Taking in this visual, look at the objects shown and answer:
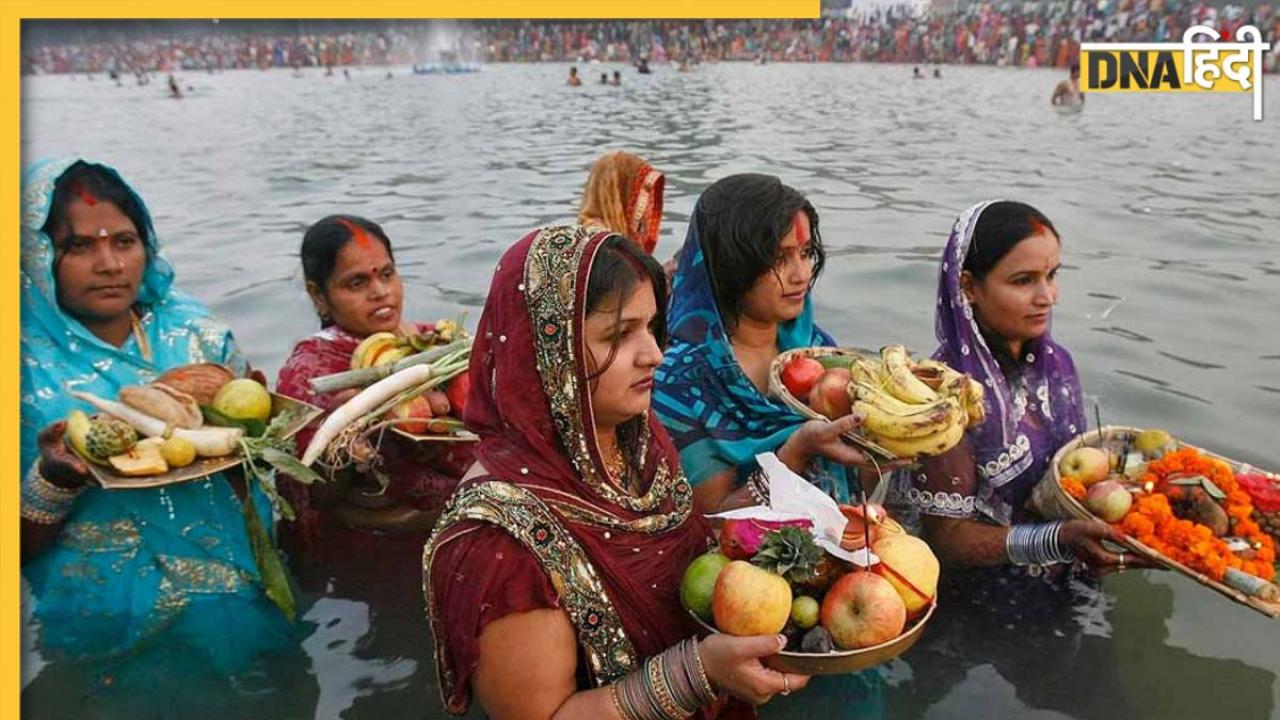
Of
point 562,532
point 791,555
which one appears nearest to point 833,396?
point 791,555

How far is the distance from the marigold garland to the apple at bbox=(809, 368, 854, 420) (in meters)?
0.99

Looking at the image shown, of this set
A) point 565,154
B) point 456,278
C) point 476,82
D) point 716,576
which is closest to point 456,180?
point 565,154

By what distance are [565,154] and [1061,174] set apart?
925cm

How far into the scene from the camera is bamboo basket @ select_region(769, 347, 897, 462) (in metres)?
2.77

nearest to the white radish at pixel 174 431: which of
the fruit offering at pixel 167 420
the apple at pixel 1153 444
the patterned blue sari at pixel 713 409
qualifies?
the fruit offering at pixel 167 420

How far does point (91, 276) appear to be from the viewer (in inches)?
132

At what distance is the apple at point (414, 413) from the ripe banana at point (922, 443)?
1.83 metres

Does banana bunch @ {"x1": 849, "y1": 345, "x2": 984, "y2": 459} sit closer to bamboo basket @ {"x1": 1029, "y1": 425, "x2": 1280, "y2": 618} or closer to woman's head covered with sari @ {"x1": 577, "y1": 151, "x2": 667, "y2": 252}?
bamboo basket @ {"x1": 1029, "y1": 425, "x2": 1280, "y2": 618}

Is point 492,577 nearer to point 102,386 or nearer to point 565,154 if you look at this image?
point 102,386

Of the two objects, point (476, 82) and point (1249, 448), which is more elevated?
point (476, 82)

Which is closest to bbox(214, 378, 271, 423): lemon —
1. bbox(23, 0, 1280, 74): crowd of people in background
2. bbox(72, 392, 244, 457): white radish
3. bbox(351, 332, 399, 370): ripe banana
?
bbox(72, 392, 244, 457): white radish

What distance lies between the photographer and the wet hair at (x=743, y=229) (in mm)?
3193

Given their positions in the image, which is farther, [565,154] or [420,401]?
[565,154]

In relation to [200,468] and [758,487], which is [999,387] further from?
[200,468]
